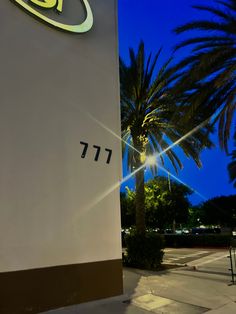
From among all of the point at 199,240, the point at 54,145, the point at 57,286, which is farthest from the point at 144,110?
the point at 199,240

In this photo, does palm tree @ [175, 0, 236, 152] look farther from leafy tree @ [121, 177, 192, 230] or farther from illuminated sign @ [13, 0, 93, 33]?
leafy tree @ [121, 177, 192, 230]

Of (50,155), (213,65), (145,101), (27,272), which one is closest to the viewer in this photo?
(27,272)

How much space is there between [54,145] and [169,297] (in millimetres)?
4457

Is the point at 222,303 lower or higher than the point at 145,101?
lower

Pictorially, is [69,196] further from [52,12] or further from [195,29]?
[195,29]

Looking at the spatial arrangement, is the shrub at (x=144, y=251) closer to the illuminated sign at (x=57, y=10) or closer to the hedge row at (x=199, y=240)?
the illuminated sign at (x=57, y=10)

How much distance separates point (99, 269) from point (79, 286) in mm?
654

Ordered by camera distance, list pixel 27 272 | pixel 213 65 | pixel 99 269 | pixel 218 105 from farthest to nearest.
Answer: pixel 218 105 → pixel 213 65 → pixel 99 269 → pixel 27 272

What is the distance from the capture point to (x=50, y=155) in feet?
25.2

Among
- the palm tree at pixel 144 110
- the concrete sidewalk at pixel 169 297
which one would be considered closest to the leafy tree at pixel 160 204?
the palm tree at pixel 144 110

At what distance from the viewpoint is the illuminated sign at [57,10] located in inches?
311

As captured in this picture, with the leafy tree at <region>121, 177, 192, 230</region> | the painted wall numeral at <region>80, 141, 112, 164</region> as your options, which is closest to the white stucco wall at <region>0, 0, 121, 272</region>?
the painted wall numeral at <region>80, 141, 112, 164</region>

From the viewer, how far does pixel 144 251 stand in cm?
1373

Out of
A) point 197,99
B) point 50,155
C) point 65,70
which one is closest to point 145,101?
point 197,99
